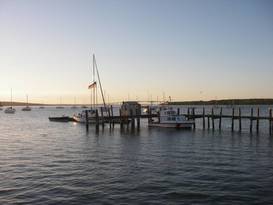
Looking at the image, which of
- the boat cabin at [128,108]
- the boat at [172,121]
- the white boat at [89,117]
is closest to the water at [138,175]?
the boat at [172,121]

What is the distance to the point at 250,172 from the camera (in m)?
27.4

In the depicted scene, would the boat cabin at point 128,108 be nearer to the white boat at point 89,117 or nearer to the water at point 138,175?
the white boat at point 89,117

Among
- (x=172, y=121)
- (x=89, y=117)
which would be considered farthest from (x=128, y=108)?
(x=172, y=121)

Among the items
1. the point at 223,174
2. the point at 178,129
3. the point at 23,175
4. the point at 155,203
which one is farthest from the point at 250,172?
the point at 178,129

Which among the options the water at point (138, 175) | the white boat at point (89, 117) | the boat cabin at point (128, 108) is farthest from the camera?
the white boat at point (89, 117)

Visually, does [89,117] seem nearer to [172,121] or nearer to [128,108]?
[128,108]

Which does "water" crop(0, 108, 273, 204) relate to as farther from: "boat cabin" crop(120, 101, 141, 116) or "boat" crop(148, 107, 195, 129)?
"boat cabin" crop(120, 101, 141, 116)

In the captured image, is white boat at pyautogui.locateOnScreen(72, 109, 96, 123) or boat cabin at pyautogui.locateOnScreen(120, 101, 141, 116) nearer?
boat cabin at pyautogui.locateOnScreen(120, 101, 141, 116)

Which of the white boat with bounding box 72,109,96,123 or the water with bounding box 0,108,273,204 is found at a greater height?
the white boat with bounding box 72,109,96,123

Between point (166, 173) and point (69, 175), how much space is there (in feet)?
21.5

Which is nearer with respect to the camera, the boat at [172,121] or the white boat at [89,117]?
the boat at [172,121]

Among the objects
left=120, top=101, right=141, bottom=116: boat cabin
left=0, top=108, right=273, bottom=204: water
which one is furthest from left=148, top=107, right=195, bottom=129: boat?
left=0, top=108, right=273, bottom=204: water

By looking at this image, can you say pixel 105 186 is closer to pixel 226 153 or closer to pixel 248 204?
pixel 248 204

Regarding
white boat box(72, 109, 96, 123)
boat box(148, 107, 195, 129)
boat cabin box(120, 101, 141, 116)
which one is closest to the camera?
boat box(148, 107, 195, 129)
